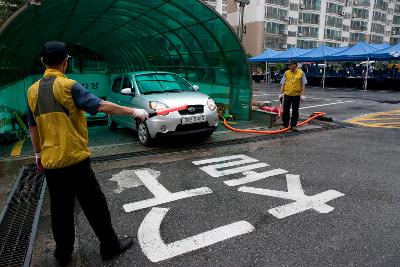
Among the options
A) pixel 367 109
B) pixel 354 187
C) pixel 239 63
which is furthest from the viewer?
pixel 367 109

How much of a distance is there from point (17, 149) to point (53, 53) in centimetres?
514

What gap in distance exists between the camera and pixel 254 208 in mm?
4008

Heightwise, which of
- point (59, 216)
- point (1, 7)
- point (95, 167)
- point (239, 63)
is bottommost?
point (95, 167)

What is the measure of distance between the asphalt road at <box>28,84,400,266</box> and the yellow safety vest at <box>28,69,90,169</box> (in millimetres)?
1059

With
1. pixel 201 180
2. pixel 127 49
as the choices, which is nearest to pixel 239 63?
pixel 201 180

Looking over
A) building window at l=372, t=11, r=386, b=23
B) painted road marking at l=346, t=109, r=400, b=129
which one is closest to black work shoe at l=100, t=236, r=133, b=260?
painted road marking at l=346, t=109, r=400, b=129

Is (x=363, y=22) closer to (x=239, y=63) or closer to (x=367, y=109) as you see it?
(x=367, y=109)

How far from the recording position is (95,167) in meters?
5.69

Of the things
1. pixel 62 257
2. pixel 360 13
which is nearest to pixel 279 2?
pixel 360 13

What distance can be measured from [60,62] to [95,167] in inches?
132

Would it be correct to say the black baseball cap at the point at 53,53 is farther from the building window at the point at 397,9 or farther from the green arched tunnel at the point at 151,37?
the building window at the point at 397,9

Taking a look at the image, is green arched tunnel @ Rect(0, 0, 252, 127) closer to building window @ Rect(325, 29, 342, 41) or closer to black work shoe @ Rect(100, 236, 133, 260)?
black work shoe @ Rect(100, 236, 133, 260)

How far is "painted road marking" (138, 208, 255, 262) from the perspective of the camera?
3.06m

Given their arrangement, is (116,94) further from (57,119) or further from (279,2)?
(279,2)
